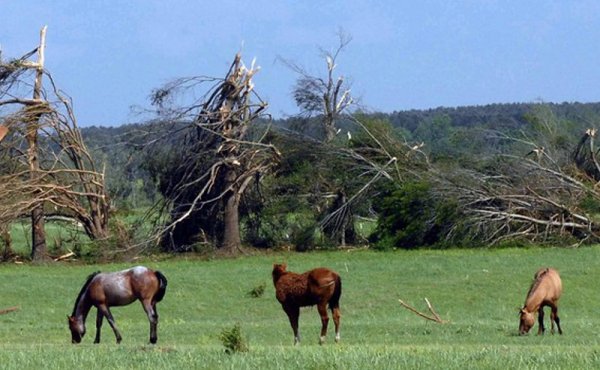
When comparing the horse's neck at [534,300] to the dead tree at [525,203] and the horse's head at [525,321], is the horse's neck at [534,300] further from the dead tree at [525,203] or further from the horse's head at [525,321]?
the dead tree at [525,203]

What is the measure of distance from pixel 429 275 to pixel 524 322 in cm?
1291

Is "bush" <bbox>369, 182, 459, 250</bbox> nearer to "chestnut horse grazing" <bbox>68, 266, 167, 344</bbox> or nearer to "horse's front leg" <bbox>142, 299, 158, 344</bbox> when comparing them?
"chestnut horse grazing" <bbox>68, 266, 167, 344</bbox>

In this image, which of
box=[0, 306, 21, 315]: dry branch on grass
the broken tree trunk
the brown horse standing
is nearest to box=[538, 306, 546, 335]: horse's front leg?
the brown horse standing

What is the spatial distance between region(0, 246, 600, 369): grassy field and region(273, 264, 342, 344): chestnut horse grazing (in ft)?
2.11

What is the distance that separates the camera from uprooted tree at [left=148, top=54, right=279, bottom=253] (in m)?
40.6

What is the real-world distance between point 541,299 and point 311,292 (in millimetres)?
5093

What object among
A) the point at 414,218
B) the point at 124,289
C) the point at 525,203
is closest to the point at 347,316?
the point at 124,289

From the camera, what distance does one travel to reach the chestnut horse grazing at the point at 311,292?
1756 centimetres

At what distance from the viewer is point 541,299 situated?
20.2 metres

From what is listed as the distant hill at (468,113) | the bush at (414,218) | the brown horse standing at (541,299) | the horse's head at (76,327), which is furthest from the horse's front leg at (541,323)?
the distant hill at (468,113)

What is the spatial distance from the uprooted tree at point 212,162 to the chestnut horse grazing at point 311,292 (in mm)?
22383

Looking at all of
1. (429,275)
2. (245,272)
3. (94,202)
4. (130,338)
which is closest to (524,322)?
(130,338)

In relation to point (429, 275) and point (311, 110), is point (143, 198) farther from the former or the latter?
point (429, 275)

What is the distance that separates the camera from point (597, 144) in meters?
43.0
